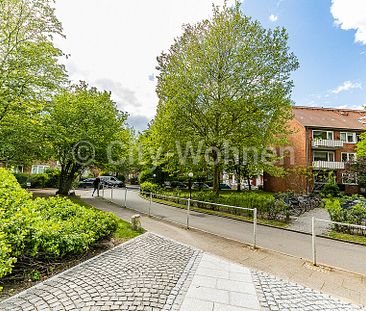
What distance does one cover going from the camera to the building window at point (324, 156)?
26.8 meters

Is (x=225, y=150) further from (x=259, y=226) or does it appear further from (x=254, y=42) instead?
(x=254, y=42)

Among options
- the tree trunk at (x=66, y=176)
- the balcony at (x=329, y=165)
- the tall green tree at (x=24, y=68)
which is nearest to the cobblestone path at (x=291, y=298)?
the tall green tree at (x=24, y=68)

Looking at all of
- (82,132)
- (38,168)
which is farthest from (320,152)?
(38,168)

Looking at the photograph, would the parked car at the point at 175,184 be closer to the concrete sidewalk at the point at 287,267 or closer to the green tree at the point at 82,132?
the green tree at the point at 82,132

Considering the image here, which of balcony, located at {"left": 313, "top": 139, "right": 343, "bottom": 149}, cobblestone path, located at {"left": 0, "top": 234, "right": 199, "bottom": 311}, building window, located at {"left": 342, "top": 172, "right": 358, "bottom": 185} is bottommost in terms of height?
cobblestone path, located at {"left": 0, "top": 234, "right": 199, "bottom": 311}

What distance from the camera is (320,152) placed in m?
26.9

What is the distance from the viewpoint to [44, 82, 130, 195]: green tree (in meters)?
14.5

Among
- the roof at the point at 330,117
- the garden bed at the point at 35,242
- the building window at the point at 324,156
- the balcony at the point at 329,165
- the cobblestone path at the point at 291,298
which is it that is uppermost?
the roof at the point at 330,117

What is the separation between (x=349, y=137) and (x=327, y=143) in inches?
Answer: 154

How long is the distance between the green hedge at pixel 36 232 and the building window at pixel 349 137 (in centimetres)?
3022

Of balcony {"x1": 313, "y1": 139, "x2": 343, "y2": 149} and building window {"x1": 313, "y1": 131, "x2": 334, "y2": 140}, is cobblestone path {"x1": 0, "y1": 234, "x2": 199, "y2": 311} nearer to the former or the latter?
balcony {"x1": 313, "y1": 139, "x2": 343, "y2": 149}

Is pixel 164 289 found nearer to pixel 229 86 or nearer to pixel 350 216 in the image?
pixel 350 216

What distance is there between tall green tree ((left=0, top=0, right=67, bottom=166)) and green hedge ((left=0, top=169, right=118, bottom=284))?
22.6ft

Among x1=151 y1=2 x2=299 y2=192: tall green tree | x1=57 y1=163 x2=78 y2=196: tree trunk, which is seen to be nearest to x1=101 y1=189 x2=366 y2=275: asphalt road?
x1=151 y1=2 x2=299 y2=192: tall green tree
